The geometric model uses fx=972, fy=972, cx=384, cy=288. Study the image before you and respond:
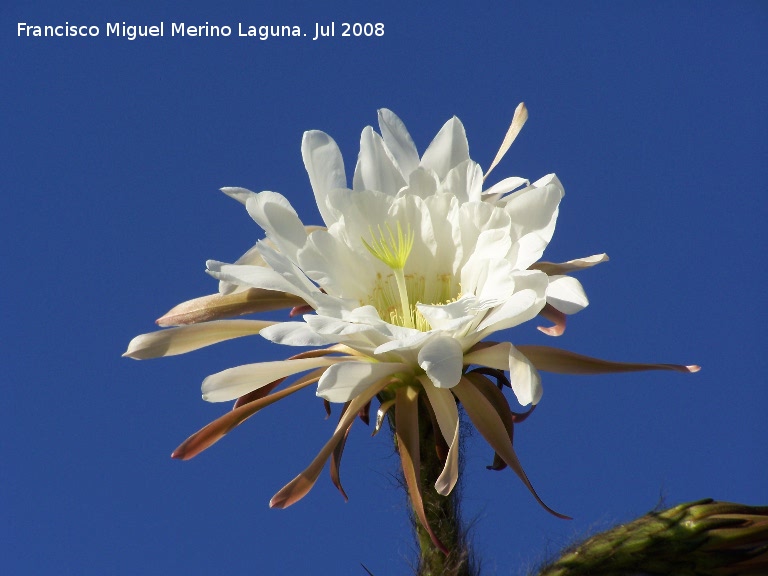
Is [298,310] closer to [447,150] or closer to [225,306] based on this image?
[225,306]

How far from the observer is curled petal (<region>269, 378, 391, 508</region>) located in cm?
124

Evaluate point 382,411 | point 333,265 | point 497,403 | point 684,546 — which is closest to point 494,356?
point 497,403

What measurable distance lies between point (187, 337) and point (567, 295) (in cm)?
56

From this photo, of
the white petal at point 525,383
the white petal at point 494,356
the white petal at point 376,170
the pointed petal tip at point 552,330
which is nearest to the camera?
the white petal at point 525,383

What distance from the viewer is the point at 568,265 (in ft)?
4.79

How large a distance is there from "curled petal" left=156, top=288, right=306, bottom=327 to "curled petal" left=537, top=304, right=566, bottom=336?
0.40 m

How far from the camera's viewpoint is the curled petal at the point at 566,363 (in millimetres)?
1335

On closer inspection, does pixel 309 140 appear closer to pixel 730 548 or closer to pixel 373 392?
pixel 373 392

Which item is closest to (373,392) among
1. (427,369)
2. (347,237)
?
(427,369)

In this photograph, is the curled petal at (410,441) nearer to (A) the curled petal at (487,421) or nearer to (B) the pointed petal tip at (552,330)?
(A) the curled petal at (487,421)

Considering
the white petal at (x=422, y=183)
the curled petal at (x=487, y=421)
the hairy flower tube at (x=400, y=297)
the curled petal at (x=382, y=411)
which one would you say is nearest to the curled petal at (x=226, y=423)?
the hairy flower tube at (x=400, y=297)

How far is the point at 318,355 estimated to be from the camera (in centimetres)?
149

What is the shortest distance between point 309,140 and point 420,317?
0.33 meters

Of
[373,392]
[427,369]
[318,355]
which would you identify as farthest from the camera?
[318,355]
